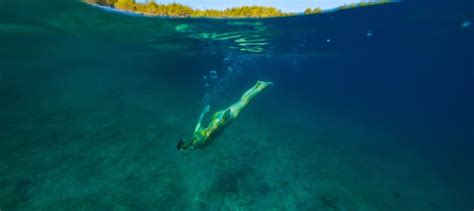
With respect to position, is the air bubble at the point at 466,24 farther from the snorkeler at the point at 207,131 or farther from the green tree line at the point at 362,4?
the snorkeler at the point at 207,131

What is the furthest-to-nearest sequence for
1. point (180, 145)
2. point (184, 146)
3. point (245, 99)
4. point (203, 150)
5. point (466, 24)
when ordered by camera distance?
point (466, 24) < point (203, 150) < point (245, 99) < point (184, 146) < point (180, 145)

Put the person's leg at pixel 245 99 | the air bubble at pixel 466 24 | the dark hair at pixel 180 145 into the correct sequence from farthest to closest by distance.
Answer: the air bubble at pixel 466 24
the person's leg at pixel 245 99
the dark hair at pixel 180 145

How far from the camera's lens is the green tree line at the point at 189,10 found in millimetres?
12176

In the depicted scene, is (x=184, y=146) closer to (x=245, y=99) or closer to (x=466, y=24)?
(x=245, y=99)

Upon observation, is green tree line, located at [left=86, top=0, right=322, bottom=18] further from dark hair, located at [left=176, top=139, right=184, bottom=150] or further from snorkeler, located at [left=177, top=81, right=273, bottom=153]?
dark hair, located at [left=176, top=139, right=184, bottom=150]

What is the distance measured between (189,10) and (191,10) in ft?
0.37

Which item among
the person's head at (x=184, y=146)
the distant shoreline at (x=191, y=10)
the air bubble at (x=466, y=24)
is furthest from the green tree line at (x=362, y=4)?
the person's head at (x=184, y=146)

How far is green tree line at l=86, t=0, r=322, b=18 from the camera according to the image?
12.2 meters

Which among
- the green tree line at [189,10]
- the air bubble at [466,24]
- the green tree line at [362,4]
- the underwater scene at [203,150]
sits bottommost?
the underwater scene at [203,150]

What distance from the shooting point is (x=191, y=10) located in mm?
12875

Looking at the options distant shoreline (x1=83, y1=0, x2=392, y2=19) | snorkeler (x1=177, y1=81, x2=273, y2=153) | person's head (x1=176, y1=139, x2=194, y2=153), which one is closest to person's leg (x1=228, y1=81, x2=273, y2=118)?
snorkeler (x1=177, y1=81, x2=273, y2=153)

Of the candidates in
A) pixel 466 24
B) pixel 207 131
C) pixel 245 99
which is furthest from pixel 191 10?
pixel 466 24

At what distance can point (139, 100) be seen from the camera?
69.3ft

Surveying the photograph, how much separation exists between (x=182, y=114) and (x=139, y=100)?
5515 mm
